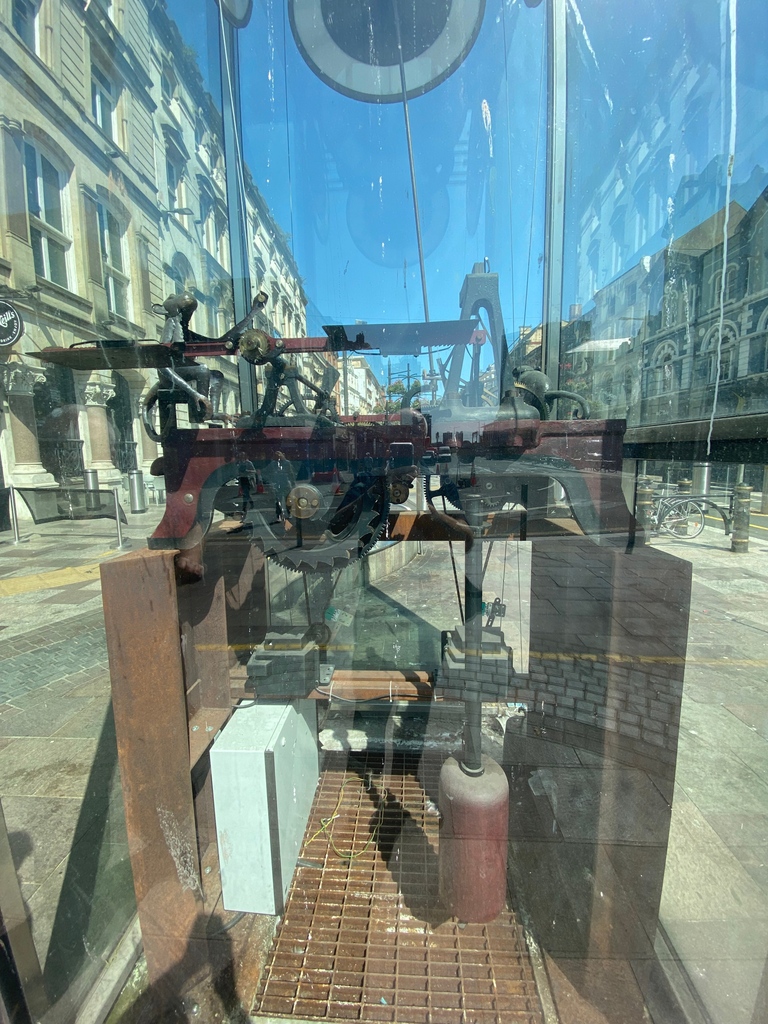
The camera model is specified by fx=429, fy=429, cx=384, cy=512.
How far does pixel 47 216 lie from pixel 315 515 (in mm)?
1223

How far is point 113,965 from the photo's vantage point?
61.9 inches

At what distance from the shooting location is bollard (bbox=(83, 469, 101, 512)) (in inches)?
69.7

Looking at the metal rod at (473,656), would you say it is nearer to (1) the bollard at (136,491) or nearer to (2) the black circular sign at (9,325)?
→ (1) the bollard at (136,491)

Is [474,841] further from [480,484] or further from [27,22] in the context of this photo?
[27,22]

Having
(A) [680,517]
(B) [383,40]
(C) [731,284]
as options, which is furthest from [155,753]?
(A) [680,517]

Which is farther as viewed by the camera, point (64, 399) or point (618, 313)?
point (618, 313)

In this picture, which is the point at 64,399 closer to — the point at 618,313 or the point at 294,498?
the point at 294,498

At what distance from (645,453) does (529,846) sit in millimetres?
1834

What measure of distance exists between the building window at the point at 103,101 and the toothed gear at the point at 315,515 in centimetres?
119

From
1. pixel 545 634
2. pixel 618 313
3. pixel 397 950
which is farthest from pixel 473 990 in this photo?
pixel 618 313

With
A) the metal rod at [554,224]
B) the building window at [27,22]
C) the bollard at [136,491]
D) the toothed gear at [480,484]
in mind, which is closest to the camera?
the building window at [27,22]

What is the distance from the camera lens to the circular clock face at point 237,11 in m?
1.64

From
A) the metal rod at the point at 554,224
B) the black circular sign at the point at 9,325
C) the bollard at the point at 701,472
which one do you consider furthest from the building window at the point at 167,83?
the bollard at the point at 701,472

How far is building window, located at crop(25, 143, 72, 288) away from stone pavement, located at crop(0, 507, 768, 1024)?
844mm
